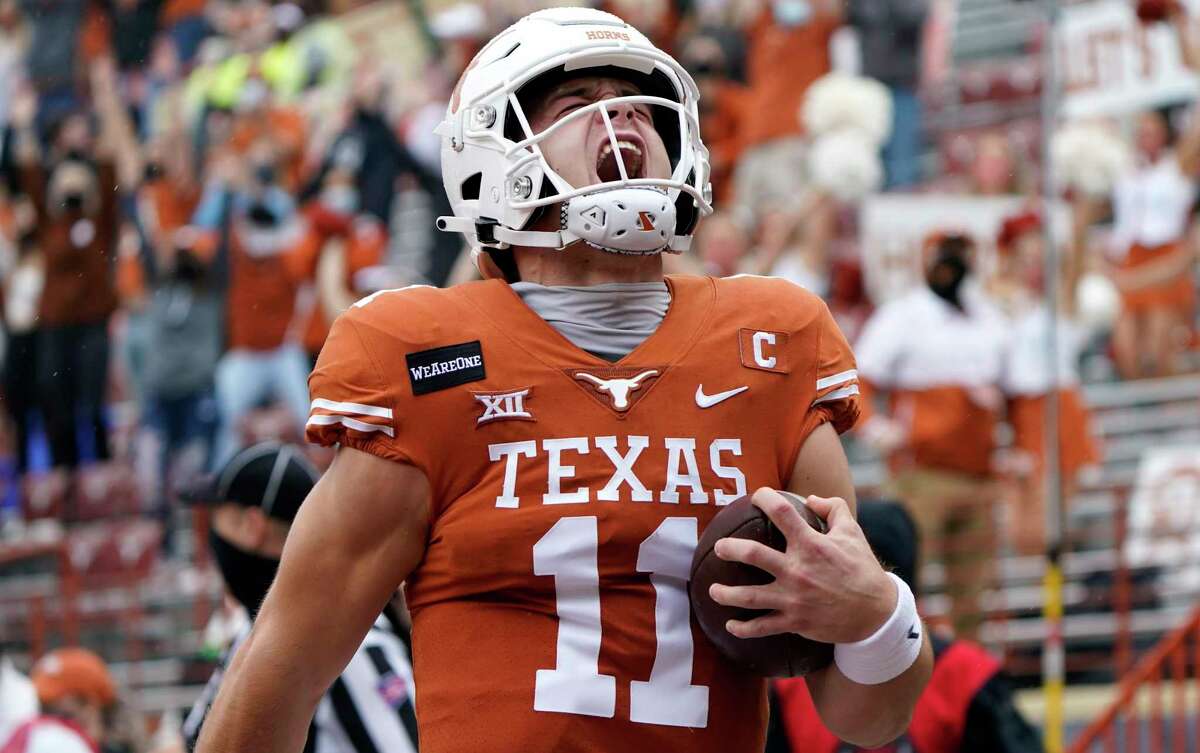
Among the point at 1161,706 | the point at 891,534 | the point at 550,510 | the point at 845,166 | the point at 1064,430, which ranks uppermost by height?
the point at 550,510

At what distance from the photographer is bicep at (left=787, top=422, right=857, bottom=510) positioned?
3.02 m

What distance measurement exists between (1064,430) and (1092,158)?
2226 millimetres

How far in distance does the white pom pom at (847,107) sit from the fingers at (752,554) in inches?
338

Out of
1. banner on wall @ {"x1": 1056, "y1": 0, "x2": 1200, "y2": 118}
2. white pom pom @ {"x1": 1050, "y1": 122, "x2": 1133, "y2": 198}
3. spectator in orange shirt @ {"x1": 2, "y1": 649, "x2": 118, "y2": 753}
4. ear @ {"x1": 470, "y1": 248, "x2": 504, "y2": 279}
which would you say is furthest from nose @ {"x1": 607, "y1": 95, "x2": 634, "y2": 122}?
white pom pom @ {"x1": 1050, "y1": 122, "x2": 1133, "y2": 198}

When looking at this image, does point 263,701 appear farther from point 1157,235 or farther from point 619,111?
point 1157,235

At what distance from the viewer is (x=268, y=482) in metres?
4.62

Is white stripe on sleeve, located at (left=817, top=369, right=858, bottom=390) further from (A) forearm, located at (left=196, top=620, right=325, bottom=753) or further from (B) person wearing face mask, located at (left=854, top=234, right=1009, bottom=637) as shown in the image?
(B) person wearing face mask, located at (left=854, top=234, right=1009, bottom=637)

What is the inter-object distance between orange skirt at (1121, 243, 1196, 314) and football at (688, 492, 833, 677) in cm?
886

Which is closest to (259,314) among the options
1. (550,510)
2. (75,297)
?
(75,297)

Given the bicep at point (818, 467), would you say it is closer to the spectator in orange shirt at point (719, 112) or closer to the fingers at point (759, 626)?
the fingers at point (759, 626)

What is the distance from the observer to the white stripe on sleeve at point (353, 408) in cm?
281

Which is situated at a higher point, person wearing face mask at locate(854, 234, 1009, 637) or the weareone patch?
the weareone patch

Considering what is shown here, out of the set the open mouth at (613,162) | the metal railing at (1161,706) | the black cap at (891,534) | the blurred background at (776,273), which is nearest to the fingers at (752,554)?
the open mouth at (613,162)

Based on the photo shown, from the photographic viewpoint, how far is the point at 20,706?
6.74 metres
